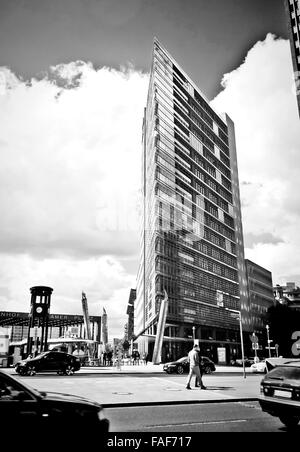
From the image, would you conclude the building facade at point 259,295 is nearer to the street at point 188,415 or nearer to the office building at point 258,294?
the office building at point 258,294

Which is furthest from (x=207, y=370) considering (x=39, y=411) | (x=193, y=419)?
(x=39, y=411)

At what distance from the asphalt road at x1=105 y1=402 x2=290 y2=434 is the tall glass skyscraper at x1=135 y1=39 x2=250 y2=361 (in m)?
56.7

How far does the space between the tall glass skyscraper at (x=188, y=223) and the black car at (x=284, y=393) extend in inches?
2309

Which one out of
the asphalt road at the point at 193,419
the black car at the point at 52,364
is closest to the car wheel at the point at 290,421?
the asphalt road at the point at 193,419

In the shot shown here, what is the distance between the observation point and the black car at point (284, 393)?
7.11 meters

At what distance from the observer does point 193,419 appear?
8.02 metres

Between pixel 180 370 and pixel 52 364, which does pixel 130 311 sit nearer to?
pixel 180 370

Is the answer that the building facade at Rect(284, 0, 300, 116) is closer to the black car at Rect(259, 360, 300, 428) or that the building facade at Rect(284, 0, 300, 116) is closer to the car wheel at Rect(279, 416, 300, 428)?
the black car at Rect(259, 360, 300, 428)

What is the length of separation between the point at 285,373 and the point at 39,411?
5.43m

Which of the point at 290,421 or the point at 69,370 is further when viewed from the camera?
the point at 69,370

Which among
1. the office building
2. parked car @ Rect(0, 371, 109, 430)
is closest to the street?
parked car @ Rect(0, 371, 109, 430)

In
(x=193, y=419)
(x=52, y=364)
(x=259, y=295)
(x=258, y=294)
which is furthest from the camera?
(x=259, y=295)

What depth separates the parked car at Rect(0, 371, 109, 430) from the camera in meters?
4.17
